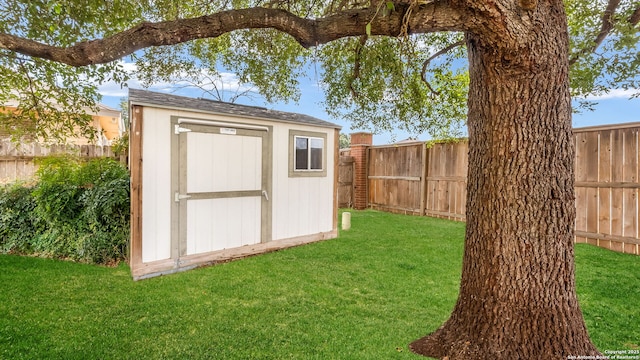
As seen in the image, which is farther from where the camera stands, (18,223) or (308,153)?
(308,153)

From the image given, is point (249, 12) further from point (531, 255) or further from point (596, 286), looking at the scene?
point (596, 286)

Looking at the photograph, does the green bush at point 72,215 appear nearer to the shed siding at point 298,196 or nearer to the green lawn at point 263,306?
the green lawn at point 263,306

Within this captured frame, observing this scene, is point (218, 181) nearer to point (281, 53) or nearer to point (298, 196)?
point (298, 196)

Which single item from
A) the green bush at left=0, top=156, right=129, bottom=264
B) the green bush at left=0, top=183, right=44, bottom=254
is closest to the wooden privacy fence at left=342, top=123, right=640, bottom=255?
the green bush at left=0, top=156, right=129, bottom=264

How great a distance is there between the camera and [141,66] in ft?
23.0

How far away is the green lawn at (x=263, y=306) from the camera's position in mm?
2689

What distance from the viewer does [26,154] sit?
732cm

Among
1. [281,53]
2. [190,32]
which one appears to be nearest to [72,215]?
[190,32]

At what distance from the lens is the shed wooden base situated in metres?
4.59

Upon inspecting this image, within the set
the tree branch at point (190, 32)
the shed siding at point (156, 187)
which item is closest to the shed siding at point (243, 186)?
the shed siding at point (156, 187)

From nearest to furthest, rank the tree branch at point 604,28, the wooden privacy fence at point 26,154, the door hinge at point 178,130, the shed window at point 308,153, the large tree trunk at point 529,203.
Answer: the large tree trunk at point 529,203
the door hinge at point 178,130
the tree branch at point 604,28
the shed window at point 308,153
the wooden privacy fence at point 26,154

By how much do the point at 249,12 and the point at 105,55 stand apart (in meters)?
1.16

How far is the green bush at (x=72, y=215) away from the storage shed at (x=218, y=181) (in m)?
0.76

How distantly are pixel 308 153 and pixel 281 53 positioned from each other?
1.90 metres
